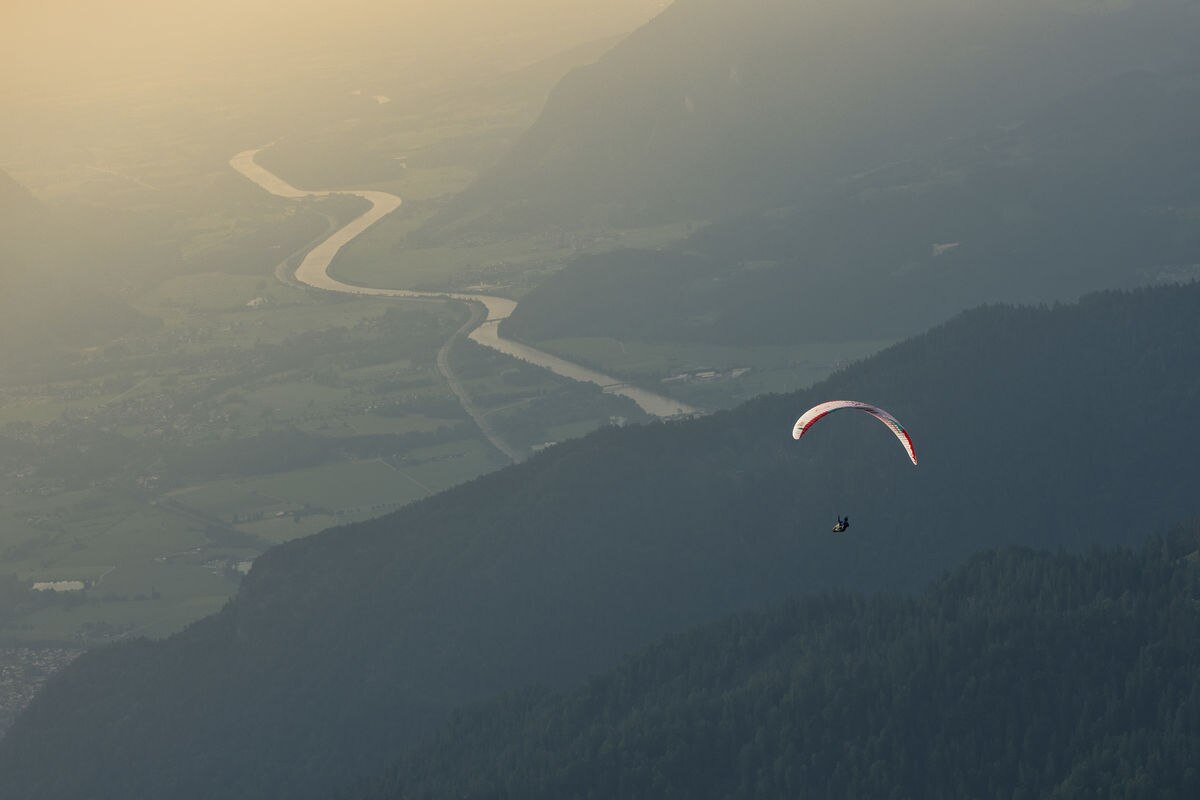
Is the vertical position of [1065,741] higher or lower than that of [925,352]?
lower

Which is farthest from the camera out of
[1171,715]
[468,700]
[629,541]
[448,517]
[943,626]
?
[448,517]

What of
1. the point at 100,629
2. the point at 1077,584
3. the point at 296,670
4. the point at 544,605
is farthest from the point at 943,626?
the point at 100,629

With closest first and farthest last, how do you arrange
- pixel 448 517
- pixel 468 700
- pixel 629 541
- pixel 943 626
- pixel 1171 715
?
pixel 1171 715 → pixel 943 626 → pixel 468 700 → pixel 629 541 → pixel 448 517

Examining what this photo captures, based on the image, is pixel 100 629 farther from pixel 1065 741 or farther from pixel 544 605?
pixel 1065 741

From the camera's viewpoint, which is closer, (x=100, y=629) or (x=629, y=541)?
(x=629, y=541)

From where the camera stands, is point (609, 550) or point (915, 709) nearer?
point (915, 709)

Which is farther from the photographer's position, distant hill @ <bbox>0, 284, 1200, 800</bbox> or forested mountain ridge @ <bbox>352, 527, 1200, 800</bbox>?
distant hill @ <bbox>0, 284, 1200, 800</bbox>
